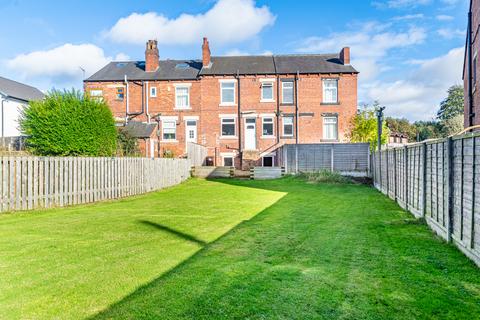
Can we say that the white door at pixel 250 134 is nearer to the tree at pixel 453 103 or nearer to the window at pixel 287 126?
the window at pixel 287 126

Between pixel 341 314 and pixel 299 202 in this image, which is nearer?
pixel 341 314

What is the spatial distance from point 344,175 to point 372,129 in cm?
671

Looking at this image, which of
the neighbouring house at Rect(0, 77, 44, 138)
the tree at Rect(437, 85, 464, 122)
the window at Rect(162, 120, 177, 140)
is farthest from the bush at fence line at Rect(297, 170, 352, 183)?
the tree at Rect(437, 85, 464, 122)

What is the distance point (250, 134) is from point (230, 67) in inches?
236

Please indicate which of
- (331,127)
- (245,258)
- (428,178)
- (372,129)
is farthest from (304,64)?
(245,258)

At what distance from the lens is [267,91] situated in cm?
2948

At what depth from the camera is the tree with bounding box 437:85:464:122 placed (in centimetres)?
6297

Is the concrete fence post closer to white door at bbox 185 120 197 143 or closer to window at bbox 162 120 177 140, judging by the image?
white door at bbox 185 120 197 143

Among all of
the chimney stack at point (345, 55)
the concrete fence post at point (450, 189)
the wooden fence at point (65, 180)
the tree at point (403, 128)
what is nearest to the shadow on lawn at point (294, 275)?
the concrete fence post at point (450, 189)

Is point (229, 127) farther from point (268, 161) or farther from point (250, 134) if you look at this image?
point (268, 161)

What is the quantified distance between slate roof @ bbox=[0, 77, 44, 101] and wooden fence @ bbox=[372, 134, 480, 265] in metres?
31.9

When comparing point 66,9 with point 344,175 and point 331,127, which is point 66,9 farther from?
point 331,127

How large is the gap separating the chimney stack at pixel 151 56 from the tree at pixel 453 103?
178ft

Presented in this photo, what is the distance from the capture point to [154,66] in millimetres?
31094
